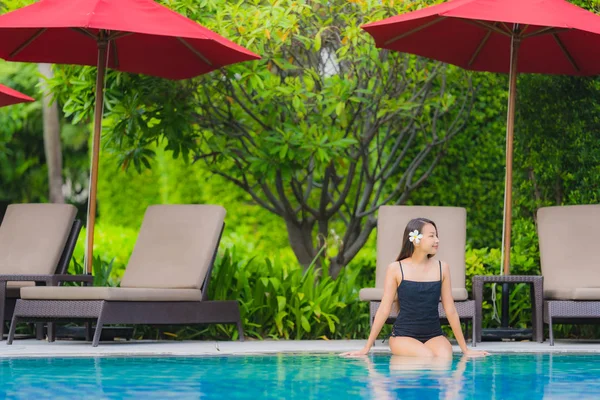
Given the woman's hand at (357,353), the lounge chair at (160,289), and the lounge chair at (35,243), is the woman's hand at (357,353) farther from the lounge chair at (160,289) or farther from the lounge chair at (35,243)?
the lounge chair at (35,243)

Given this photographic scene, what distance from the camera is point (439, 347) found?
7699 millimetres

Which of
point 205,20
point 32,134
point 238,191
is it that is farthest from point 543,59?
point 32,134

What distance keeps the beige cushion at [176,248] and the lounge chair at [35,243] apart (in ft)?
1.63

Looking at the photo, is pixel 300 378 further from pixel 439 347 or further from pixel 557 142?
pixel 557 142

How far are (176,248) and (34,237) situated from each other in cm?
140

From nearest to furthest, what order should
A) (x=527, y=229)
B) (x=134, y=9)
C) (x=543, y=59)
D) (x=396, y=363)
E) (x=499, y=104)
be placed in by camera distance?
(x=396, y=363), (x=134, y=9), (x=543, y=59), (x=527, y=229), (x=499, y=104)

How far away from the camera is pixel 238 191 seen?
22.0m

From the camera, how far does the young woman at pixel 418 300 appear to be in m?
7.73

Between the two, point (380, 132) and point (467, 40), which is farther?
point (380, 132)

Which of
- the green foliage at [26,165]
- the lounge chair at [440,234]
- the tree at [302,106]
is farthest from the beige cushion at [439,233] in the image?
the green foliage at [26,165]

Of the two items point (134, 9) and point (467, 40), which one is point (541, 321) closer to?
point (467, 40)

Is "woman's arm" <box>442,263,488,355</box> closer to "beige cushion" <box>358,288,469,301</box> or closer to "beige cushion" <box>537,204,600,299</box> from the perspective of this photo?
"beige cushion" <box>358,288,469,301</box>

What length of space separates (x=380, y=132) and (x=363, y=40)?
217 cm

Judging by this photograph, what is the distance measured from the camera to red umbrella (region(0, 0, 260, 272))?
8.75m
